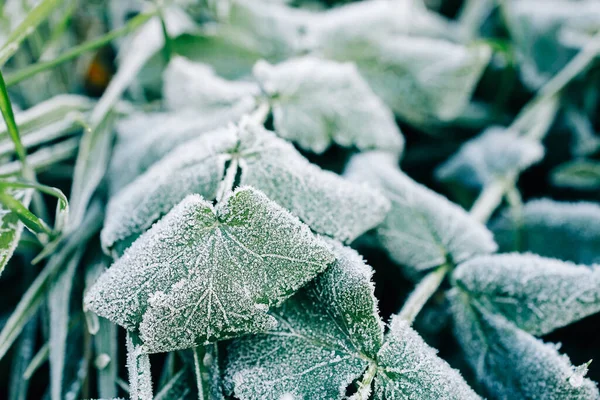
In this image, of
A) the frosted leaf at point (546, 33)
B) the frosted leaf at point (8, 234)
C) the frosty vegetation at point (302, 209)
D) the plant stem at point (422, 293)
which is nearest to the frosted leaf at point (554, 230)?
the frosty vegetation at point (302, 209)

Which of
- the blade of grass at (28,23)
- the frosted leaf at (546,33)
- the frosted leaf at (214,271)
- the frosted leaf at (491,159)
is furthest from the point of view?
the frosted leaf at (546,33)

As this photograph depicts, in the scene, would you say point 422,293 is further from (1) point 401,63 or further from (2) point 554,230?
(1) point 401,63

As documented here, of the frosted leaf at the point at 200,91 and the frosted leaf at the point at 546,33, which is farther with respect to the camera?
the frosted leaf at the point at 546,33

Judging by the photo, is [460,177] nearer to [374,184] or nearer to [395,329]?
[374,184]

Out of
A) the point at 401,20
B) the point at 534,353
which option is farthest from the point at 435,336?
the point at 401,20

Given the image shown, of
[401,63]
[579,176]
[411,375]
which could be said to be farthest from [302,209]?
[579,176]

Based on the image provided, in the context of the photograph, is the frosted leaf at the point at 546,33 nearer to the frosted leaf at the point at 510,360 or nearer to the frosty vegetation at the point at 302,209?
the frosty vegetation at the point at 302,209
